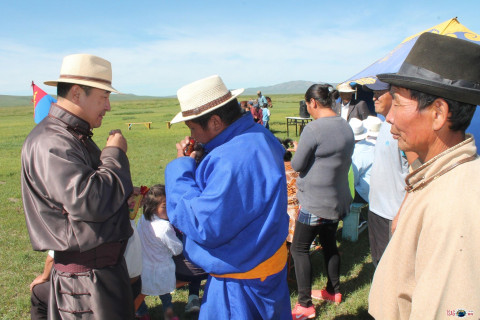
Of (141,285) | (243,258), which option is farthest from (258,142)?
(141,285)

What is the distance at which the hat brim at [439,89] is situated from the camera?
1180mm

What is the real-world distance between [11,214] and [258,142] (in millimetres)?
7222

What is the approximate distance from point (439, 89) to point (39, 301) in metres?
2.93

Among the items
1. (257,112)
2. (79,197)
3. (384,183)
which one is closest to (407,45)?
(384,183)

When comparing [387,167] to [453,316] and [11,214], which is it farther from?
[11,214]

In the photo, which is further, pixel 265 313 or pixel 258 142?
pixel 265 313

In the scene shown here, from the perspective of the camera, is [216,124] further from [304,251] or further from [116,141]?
[304,251]

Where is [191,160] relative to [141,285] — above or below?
above

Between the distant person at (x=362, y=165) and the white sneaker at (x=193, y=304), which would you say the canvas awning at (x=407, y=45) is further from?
the white sneaker at (x=193, y=304)

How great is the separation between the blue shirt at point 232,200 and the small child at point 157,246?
4.86ft

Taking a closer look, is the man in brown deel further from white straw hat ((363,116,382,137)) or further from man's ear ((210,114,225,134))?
white straw hat ((363,116,382,137))

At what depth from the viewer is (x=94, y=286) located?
2.02 meters

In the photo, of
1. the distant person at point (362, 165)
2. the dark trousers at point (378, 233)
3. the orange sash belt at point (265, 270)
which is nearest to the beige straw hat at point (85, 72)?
the orange sash belt at point (265, 270)

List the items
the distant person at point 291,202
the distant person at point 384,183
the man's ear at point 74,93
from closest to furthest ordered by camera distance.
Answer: the man's ear at point 74,93 → the distant person at point 384,183 → the distant person at point 291,202
